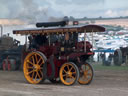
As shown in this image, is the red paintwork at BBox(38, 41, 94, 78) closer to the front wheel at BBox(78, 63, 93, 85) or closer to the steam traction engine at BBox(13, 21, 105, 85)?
the steam traction engine at BBox(13, 21, 105, 85)

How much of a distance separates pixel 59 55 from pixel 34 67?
41.8 inches

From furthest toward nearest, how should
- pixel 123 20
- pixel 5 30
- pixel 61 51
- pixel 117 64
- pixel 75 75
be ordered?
pixel 123 20
pixel 5 30
pixel 117 64
pixel 61 51
pixel 75 75

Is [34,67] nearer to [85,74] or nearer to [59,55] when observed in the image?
[59,55]

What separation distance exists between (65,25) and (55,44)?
829mm

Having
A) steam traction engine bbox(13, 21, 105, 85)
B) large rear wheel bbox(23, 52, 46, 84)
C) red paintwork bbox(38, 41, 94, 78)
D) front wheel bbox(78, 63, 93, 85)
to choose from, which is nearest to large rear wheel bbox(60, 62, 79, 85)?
steam traction engine bbox(13, 21, 105, 85)

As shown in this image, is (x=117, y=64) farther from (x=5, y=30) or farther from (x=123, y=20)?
(x=123, y=20)

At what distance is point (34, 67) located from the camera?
42.2ft

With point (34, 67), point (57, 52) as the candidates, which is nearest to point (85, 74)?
point (57, 52)

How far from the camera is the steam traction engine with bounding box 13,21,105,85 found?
1213cm

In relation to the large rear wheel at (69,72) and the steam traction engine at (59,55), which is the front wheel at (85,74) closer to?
the steam traction engine at (59,55)

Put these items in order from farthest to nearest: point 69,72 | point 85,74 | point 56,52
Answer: point 85,74, point 56,52, point 69,72

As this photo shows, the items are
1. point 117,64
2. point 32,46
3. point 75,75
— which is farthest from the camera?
point 117,64

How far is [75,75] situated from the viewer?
38.9 ft

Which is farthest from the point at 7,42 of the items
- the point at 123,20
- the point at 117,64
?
the point at 123,20
